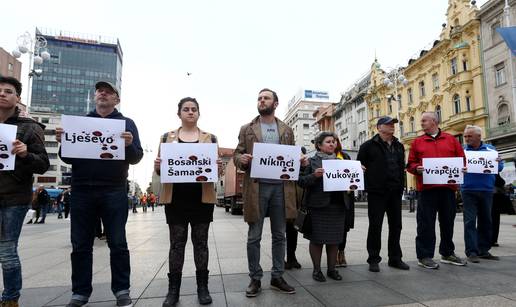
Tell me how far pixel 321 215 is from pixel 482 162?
2949 millimetres

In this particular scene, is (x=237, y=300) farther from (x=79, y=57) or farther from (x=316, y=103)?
(x=79, y=57)

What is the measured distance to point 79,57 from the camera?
11575 cm

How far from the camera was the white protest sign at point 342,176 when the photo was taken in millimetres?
4367

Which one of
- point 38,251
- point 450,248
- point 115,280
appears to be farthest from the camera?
point 38,251

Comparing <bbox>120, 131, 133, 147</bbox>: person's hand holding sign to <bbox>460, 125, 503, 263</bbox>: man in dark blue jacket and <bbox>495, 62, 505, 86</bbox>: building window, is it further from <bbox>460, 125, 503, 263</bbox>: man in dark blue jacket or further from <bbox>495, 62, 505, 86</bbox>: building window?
<bbox>495, 62, 505, 86</bbox>: building window

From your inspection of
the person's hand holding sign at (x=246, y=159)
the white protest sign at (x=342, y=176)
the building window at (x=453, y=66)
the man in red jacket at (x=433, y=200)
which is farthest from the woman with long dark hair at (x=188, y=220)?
the building window at (x=453, y=66)

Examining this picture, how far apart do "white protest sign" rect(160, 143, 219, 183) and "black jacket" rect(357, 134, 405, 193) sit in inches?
95.0

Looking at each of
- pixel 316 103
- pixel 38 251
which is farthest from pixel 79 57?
pixel 38 251

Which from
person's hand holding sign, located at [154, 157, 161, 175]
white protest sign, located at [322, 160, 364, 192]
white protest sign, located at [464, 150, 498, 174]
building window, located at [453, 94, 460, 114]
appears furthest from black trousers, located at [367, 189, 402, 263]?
building window, located at [453, 94, 460, 114]

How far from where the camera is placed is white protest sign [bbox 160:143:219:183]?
3559mm

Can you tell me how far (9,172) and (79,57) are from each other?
425 ft

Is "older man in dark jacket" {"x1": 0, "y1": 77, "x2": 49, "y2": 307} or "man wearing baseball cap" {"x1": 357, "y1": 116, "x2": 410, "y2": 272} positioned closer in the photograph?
"older man in dark jacket" {"x1": 0, "y1": 77, "x2": 49, "y2": 307}

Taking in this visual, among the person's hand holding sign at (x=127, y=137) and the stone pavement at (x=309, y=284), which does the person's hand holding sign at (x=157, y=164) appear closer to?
the person's hand holding sign at (x=127, y=137)

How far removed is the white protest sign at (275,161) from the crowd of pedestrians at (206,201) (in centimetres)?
10
